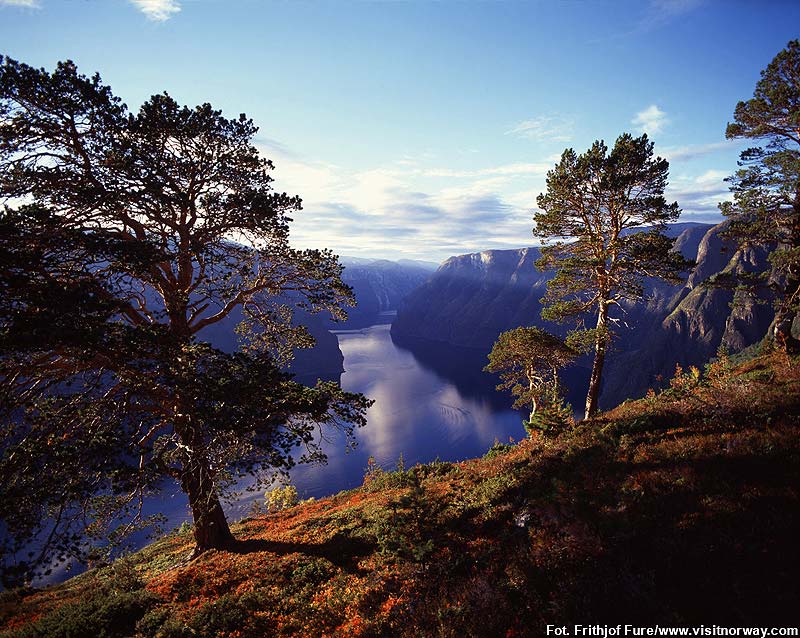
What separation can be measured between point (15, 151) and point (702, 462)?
18001mm

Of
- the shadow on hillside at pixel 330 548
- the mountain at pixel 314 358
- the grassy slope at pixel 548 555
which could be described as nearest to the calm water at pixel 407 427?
the mountain at pixel 314 358

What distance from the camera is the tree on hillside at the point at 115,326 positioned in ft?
24.6

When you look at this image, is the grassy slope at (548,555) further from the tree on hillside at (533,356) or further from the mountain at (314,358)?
the mountain at (314,358)

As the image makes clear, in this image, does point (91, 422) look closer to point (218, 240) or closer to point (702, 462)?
point (218, 240)

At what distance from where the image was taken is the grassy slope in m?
5.54

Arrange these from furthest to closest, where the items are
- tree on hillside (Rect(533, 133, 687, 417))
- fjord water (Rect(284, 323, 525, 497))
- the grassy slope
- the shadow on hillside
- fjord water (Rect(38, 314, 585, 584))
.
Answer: fjord water (Rect(284, 323, 525, 497)), fjord water (Rect(38, 314, 585, 584)), tree on hillside (Rect(533, 133, 687, 417)), the shadow on hillside, the grassy slope

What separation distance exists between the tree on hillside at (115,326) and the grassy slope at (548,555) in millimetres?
2769

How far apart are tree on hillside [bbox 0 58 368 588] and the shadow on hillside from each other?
2.99m

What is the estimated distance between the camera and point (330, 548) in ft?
37.0

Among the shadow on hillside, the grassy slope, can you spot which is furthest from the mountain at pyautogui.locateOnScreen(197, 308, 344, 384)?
the grassy slope

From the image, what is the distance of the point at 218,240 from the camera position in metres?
12.0

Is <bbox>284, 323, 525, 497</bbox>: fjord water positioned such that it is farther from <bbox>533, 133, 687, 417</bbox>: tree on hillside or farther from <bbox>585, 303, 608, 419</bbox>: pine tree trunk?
<bbox>533, 133, 687, 417</bbox>: tree on hillside

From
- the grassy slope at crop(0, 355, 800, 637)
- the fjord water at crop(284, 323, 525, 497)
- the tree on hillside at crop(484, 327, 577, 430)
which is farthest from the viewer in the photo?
the fjord water at crop(284, 323, 525, 497)

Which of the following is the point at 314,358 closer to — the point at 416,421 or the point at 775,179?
the point at 416,421
